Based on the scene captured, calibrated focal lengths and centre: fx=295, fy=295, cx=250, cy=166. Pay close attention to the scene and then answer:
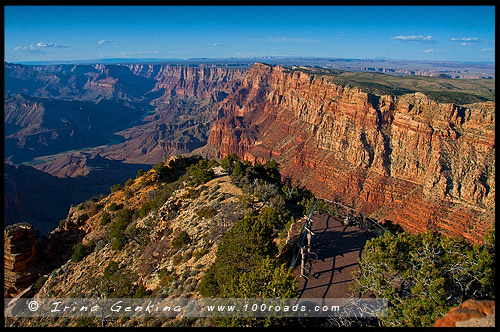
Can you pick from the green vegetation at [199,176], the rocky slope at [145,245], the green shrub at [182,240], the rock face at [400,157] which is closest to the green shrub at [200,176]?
the green vegetation at [199,176]

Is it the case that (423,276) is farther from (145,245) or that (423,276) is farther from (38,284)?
(38,284)

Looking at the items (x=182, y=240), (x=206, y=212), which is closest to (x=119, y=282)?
(x=182, y=240)

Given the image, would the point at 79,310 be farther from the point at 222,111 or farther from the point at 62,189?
the point at 222,111

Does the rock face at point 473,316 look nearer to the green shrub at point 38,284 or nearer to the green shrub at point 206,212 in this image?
the green shrub at point 206,212

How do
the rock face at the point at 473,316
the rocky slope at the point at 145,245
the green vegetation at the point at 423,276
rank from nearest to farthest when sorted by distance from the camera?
the rock face at the point at 473,316, the green vegetation at the point at 423,276, the rocky slope at the point at 145,245

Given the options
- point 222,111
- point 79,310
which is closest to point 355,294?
point 79,310

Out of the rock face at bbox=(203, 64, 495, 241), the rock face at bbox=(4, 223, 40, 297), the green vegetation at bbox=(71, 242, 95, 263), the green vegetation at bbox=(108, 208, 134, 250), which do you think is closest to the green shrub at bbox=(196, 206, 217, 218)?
the green vegetation at bbox=(108, 208, 134, 250)
